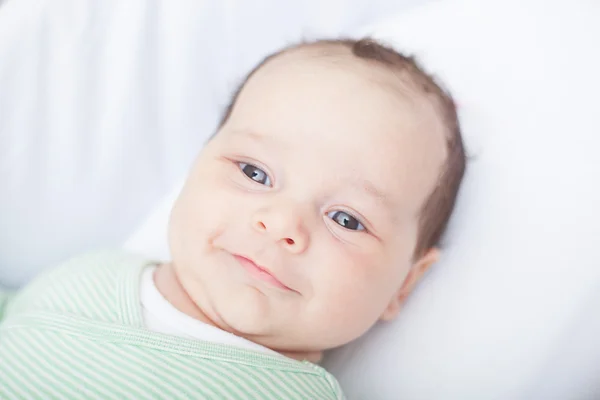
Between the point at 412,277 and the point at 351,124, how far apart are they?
31cm

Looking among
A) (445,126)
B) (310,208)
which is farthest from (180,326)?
(445,126)

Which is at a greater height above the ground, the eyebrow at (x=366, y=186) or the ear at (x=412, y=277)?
the eyebrow at (x=366, y=186)

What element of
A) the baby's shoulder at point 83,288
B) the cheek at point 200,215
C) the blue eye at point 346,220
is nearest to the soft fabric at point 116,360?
the baby's shoulder at point 83,288

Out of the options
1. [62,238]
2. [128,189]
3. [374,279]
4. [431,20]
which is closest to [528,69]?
[431,20]

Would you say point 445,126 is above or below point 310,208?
above

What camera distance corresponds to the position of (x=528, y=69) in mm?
1235

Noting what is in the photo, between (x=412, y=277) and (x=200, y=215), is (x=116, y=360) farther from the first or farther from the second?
(x=412, y=277)

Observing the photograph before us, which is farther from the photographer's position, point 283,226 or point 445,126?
point 445,126

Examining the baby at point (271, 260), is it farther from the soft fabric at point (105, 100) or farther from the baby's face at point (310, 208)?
the soft fabric at point (105, 100)

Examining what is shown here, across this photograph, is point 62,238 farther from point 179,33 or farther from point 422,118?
point 422,118

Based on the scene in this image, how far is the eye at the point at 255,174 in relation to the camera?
39.3 inches

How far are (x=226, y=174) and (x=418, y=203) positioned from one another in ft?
1.00

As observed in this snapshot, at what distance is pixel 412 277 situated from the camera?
3.65 feet

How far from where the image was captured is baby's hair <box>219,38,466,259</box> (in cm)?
105
